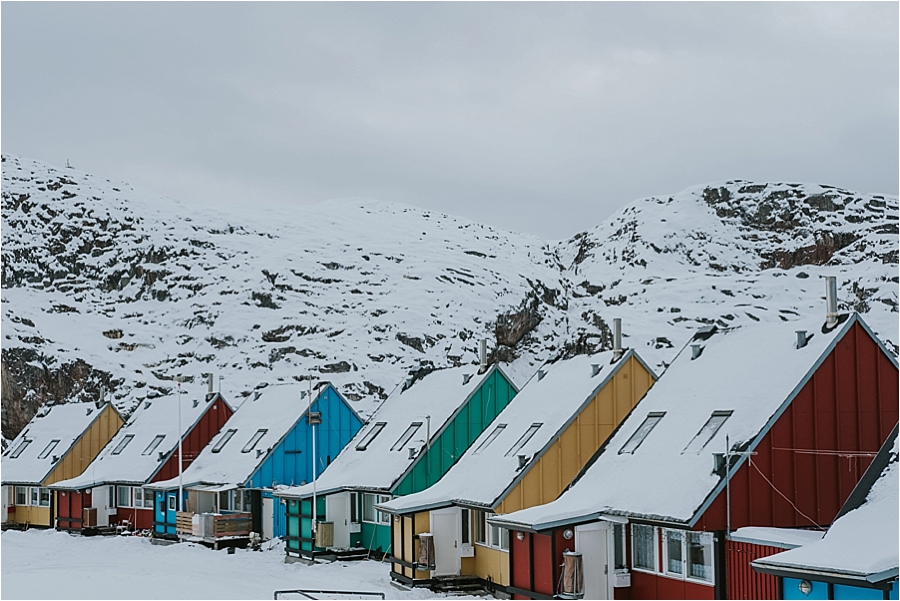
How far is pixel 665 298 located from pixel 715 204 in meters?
53.7

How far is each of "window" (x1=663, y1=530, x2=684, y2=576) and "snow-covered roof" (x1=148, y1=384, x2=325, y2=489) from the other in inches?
815

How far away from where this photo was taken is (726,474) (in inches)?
753

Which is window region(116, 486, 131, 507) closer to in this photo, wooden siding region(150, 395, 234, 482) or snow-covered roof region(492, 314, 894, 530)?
wooden siding region(150, 395, 234, 482)

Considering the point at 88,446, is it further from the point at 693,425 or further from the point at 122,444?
the point at 693,425

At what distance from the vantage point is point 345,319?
332ft

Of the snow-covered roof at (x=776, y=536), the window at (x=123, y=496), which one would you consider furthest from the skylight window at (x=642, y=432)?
the window at (x=123, y=496)

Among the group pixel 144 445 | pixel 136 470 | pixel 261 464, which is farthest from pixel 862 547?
pixel 144 445

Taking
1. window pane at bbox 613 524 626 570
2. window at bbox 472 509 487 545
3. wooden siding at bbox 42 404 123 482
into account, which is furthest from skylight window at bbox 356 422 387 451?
wooden siding at bbox 42 404 123 482

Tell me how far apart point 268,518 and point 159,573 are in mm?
7990

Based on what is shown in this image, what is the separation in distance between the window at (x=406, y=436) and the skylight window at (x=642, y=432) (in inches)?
447

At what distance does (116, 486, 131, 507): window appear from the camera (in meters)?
44.0

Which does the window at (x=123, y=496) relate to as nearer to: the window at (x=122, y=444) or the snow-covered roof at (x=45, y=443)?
the window at (x=122, y=444)

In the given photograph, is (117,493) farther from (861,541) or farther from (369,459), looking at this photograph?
(861,541)

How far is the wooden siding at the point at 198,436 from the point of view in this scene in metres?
42.7
